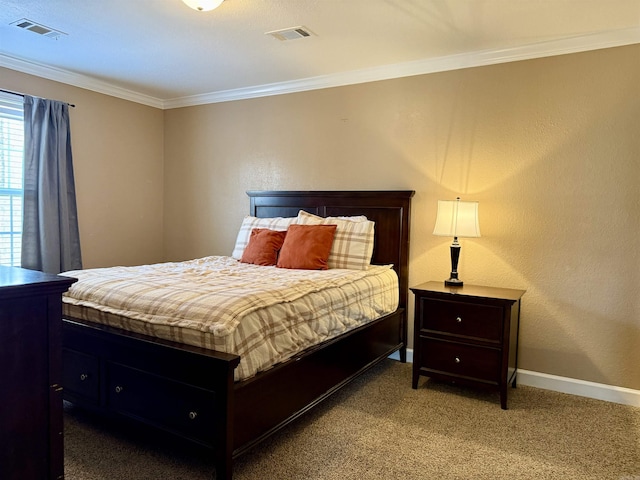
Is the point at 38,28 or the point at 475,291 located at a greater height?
the point at 38,28

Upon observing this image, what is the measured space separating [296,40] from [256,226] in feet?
5.06

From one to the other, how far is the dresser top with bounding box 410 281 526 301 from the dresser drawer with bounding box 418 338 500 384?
1.08 ft

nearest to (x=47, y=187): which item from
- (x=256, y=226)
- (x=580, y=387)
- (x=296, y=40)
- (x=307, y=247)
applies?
(x=256, y=226)

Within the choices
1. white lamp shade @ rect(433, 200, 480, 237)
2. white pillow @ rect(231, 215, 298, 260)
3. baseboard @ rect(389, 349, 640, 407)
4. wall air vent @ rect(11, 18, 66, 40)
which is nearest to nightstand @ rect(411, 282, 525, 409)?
baseboard @ rect(389, 349, 640, 407)

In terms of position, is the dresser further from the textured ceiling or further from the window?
the window

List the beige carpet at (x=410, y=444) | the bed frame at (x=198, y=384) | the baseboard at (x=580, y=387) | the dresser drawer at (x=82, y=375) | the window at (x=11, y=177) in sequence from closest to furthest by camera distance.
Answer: the bed frame at (x=198, y=384) → the beige carpet at (x=410, y=444) → the dresser drawer at (x=82, y=375) → the baseboard at (x=580, y=387) → the window at (x=11, y=177)

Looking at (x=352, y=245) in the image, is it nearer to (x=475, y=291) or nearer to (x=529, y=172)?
(x=475, y=291)

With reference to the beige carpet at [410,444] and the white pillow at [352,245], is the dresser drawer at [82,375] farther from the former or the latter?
the white pillow at [352,245]

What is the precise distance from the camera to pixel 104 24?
2875mm

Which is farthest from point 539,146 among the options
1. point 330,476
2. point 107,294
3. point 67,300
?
point 67,300

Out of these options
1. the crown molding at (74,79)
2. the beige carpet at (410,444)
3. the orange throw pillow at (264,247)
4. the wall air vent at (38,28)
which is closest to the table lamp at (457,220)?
the beige carpet at (410,444)

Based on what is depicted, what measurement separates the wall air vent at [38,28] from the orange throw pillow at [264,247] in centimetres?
194

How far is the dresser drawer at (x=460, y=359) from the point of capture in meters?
2.80

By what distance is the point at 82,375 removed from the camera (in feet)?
7.63
